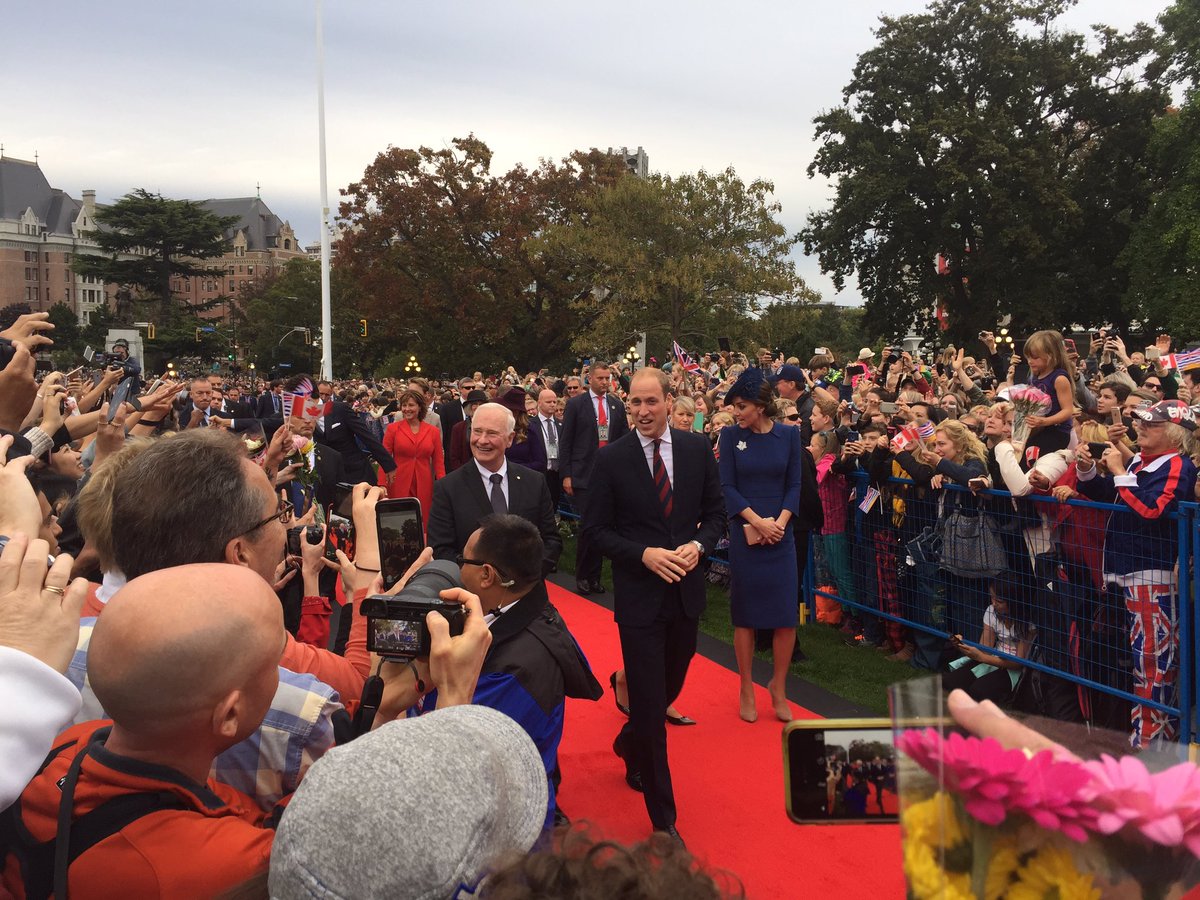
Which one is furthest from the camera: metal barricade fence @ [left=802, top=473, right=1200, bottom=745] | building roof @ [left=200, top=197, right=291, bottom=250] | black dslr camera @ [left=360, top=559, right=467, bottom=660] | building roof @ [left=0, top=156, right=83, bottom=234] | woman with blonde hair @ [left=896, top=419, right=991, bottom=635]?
building roof @ [left=200, top=197, right=291, bottom=250]

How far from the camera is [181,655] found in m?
1.65

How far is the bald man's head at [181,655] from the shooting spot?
164 cm

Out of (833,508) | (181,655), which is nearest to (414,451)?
(833,508)

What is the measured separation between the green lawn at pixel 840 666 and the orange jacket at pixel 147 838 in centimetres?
480

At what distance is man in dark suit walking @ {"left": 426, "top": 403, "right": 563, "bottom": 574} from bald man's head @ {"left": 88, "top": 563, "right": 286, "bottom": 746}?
3089 mm

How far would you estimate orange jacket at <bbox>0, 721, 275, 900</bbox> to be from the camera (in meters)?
Result: 1.53

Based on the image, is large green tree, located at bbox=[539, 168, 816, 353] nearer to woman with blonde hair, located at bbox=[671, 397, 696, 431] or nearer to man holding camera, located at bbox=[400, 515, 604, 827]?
woman with blonde hair, located at bbox=[671, 397, 696, 431]

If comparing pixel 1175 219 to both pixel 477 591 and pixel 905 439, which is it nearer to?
pixel 905 439

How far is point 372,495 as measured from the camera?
10.6ft

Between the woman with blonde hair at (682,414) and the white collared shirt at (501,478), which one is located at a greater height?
the woman with blonde hair at (682,414)

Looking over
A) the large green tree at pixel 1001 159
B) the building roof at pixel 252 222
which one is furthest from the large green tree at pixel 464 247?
the building roof at pixel 252 222

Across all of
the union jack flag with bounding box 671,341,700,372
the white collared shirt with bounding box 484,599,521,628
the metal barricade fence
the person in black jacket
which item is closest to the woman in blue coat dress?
the metal barricade fence

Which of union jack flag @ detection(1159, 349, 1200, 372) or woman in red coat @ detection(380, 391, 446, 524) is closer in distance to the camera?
union jack flag @ detection(1159, 349, 1200, 372)

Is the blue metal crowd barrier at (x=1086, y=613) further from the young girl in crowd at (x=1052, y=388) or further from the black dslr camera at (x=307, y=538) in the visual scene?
the black dslr camera at (x=307, y=538)
